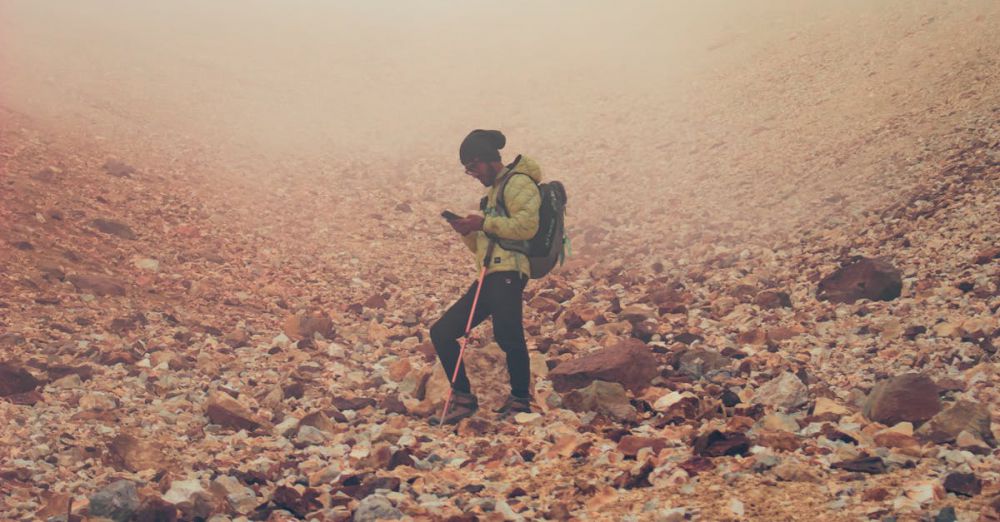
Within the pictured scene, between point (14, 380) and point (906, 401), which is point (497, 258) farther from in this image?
point (14, 380)

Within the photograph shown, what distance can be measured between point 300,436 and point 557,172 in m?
12.5

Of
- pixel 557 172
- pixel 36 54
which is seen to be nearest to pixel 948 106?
pixel 557 172

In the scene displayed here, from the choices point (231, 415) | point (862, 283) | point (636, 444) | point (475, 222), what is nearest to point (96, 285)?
point (231, 415)

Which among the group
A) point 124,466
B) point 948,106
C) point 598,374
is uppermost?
point 948,106

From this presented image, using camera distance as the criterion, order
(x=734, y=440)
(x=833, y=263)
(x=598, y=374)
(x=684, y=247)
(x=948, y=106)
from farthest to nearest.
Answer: (x=948, y=106) → (x=684, y=247) → (x=833, y=263) → (x=598, y=374) → (x=734, y=440)

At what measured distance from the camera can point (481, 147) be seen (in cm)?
761

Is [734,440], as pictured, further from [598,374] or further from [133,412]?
[133,412]

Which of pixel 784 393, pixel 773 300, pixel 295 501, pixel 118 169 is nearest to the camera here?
pixel 295 501

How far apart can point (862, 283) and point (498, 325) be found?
4.90 m

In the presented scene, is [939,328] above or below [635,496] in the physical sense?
above

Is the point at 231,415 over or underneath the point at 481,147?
underneath

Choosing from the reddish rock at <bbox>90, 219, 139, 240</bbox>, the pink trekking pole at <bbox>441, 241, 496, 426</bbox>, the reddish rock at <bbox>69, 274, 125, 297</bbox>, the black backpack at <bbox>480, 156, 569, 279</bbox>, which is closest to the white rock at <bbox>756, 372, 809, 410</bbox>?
the black backpack at <bbox>480, 156, 569, 279</bbox>

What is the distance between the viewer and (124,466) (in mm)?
6836

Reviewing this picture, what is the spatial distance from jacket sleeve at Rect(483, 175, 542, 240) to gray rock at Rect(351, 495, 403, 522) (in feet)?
8.07
